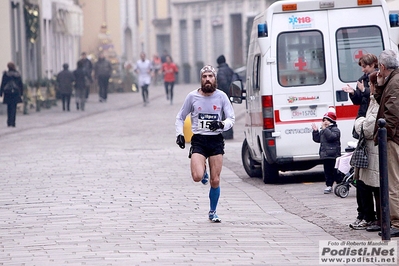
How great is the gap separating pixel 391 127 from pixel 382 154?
25.6 inches

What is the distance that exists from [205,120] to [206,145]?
0.25 m

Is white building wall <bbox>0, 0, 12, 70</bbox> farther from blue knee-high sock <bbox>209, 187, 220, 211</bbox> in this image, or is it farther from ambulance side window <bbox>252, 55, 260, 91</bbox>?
blue knee-high sock <bbox>209, 187, 220, 211</bbox>

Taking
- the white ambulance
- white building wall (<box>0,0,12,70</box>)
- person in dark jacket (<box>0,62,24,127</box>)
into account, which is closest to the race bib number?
the white ambulance

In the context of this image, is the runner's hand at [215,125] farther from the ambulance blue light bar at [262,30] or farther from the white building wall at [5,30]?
the white building wall at [5,30]

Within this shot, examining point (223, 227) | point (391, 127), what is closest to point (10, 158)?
point (223, 227)

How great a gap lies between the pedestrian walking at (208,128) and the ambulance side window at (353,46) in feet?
11.7

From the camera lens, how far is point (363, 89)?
35.9ft

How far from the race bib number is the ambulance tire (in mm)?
3595

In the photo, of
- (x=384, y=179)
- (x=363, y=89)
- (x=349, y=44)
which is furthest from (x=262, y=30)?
(x=384, y=179)

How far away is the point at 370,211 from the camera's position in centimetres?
986

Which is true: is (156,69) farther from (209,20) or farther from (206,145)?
(206,145)

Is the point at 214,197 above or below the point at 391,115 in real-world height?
below

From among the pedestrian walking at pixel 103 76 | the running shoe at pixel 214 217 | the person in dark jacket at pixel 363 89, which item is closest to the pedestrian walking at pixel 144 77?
the pedestrian walking at pixel 103 76

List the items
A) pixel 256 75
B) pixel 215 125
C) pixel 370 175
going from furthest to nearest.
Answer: pixel 256 75 → pixel 215 125 → pixel 370 175
